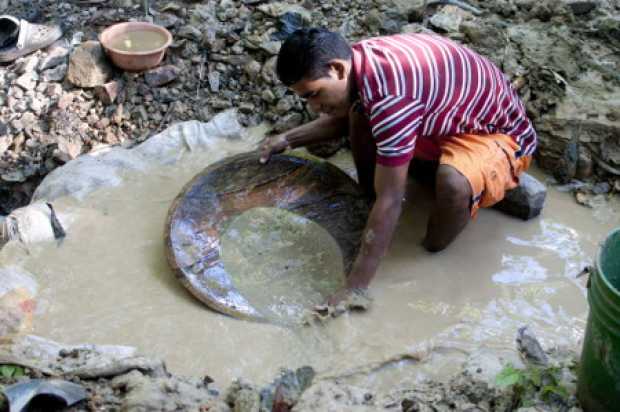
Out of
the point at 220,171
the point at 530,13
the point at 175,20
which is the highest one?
the point at 530,13

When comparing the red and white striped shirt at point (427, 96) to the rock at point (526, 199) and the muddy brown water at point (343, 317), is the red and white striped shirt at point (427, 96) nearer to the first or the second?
the rock at point (526, 199)

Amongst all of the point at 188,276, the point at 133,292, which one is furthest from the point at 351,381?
the point at 133,292

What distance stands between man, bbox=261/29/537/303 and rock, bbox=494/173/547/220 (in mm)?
113

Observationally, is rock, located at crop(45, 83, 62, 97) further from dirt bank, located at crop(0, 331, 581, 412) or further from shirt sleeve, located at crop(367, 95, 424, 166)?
shirt sleeve, located at crop(367, 95, 424, 166)

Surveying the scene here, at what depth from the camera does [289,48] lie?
2.34 metres

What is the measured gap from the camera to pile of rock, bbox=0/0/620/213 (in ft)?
11.4

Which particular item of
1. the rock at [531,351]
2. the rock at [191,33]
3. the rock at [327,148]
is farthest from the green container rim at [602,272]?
the rock at [191,33]

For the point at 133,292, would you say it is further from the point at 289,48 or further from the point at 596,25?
the point at 596,25

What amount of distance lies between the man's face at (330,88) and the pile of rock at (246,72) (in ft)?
3.60

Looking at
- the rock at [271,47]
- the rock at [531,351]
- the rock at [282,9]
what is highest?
the rock at [282,9]

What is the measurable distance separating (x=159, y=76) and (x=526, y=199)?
2.15m

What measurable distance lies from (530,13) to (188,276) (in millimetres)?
2543

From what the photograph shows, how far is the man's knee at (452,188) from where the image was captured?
271 centimetres

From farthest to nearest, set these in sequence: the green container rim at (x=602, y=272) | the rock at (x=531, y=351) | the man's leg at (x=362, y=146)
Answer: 1. the man's leg at (x=362, y=146)
2. the rock at (x=531, y=351)
3. the green container rim at (x=602, y=272)
